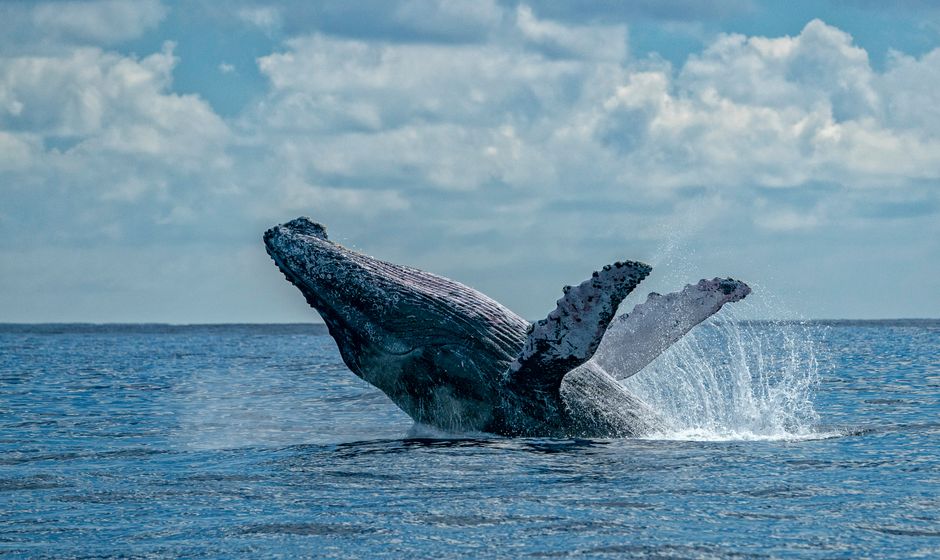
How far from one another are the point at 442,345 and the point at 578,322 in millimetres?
2034

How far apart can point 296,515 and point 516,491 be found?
6.03 feet

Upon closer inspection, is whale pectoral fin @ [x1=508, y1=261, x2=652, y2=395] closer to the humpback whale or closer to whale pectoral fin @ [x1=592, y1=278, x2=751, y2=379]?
the humpback whale

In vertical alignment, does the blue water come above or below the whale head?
below

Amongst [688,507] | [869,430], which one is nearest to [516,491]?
[688,507]

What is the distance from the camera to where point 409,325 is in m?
12.2

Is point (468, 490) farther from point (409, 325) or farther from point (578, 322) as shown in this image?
point (409, 325)

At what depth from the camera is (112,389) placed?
26.0m

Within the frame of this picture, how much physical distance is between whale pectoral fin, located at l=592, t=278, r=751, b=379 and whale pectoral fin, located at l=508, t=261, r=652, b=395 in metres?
2.54

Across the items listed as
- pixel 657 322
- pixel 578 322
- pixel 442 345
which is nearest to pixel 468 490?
pixel 578 322

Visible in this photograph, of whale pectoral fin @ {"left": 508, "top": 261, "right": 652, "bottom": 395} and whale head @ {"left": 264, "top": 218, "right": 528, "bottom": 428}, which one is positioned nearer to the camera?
whale pectoral fin @ {"left": 508, "top": 261, "right": 652, "bottom": 395}

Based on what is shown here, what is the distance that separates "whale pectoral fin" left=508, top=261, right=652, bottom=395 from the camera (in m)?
10.3

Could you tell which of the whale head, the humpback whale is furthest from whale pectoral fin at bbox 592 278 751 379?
the whale head

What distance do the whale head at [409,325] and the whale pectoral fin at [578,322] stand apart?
1118mm

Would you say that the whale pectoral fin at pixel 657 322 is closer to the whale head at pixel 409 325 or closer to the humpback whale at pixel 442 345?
the humpback whale at pixel 442 345
